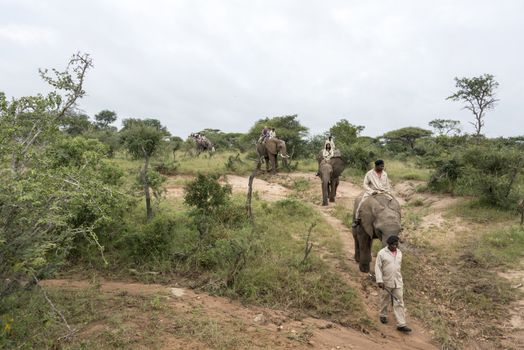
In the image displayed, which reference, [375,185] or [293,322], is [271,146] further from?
[293,322]

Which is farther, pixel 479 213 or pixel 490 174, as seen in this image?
pixel 490 174

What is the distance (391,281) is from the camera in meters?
6.31

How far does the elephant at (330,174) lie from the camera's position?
1312cm

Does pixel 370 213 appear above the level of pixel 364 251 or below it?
above

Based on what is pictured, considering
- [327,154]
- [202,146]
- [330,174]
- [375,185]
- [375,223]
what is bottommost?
[375,223]

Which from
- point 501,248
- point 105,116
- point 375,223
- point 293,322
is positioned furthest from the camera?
point 105,116

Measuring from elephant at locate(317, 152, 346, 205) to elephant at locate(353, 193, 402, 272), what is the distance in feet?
16.2

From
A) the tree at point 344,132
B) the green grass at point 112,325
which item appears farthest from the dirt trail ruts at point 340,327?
the tree at point 344,132

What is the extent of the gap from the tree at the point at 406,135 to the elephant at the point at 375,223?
1242 inches

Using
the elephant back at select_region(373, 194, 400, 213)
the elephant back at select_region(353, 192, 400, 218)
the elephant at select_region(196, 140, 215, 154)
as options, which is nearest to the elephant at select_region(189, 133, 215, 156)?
the elephant at select_region(196, 140, 215, 154)

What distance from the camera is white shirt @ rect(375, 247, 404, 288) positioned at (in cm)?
631

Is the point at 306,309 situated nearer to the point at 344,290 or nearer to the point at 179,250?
the point at 344,290

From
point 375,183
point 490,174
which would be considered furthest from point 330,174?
point 375,183

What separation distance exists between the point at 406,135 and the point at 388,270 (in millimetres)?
34080
